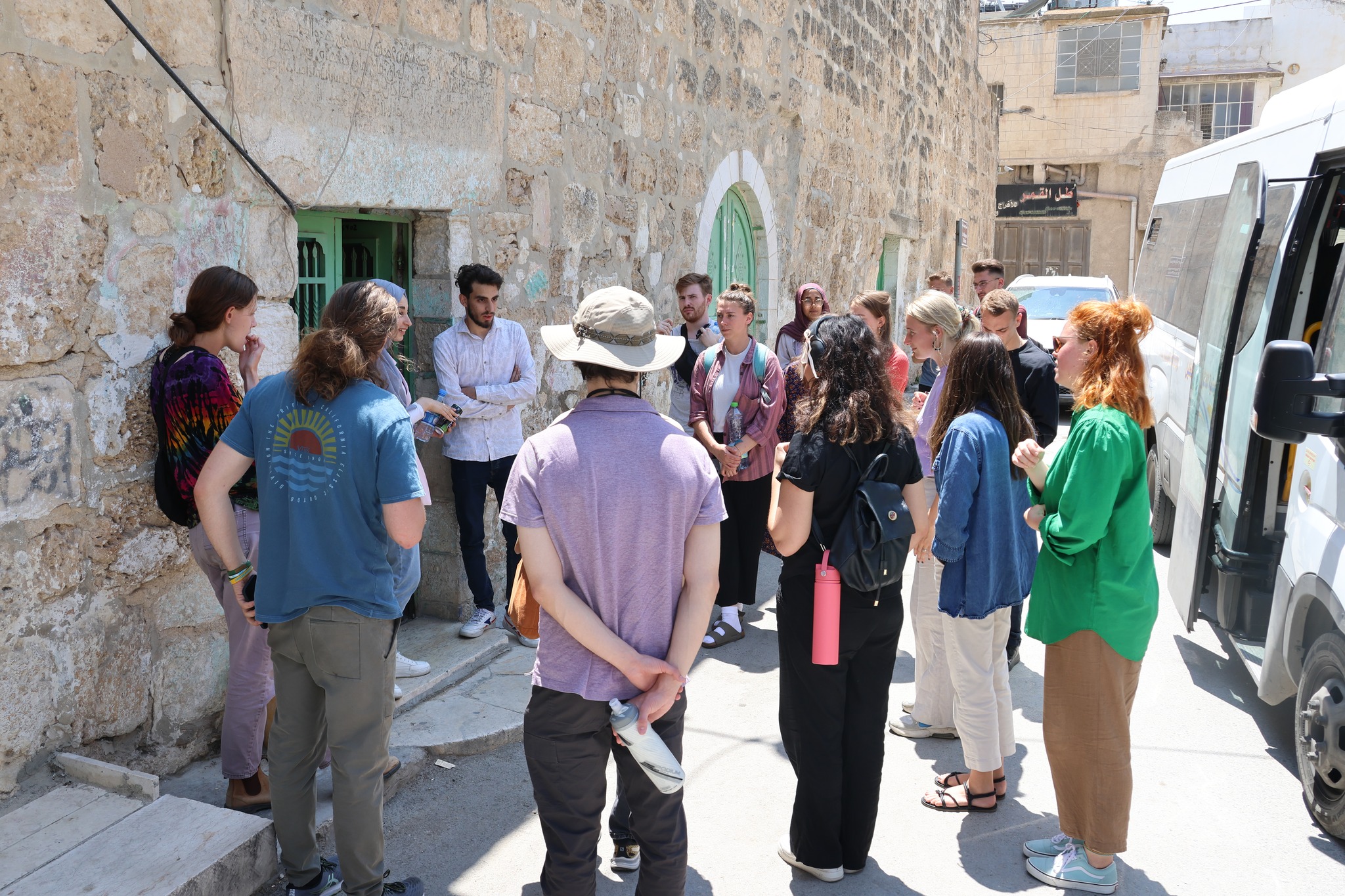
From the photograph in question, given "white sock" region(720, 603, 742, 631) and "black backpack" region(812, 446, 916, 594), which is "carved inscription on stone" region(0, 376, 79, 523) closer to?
"black backpack" region(812, 446, 916, 594)

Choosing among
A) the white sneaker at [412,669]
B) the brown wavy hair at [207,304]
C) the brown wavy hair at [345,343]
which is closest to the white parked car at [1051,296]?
the white sneaker at [412,669]

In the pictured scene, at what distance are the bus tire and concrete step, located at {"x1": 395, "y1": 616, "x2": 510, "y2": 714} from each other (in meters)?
4.25

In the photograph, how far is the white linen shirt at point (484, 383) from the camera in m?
4.52

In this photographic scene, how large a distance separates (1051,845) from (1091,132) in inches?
1036

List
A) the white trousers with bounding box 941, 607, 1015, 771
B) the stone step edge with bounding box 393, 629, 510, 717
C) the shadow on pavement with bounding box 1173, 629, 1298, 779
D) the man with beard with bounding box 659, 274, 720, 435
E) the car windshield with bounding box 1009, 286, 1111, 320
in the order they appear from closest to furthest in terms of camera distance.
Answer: the white trousers with bounding box 941, 607, 1015, 771, the shadow on pavement with bounding box 1173, 629, 1298, 779, the stone step edge with bounding box 393, 629, 510, 717, the man with beard with bounding box 659, 274, 720, 435, the car windshield with bounding box 1009, 286, 1111, 320

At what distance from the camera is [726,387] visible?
194 inches

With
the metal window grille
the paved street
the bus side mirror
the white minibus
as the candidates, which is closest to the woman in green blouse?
the paved street

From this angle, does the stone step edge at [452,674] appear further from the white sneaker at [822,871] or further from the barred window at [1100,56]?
the barred window at [1100,56]

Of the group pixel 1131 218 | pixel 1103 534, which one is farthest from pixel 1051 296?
pixel 1131 218

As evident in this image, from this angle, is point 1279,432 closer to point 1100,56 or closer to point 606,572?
point 606,572

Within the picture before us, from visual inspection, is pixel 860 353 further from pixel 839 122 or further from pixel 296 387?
pixel 839 122

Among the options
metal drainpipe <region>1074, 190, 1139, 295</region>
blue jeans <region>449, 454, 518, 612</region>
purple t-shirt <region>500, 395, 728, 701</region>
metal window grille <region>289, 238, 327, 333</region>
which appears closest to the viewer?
purple t-shirt <region>500, 395, 728, 701</region>

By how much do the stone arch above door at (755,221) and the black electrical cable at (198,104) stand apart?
12.1 ft

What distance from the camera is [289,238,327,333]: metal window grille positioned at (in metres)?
4.16
